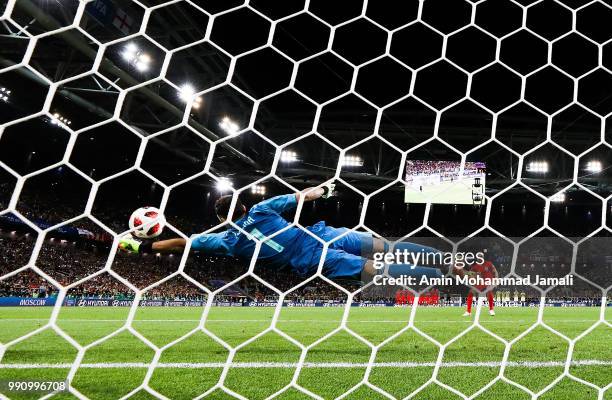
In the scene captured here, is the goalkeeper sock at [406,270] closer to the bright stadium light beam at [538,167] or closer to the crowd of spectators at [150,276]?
the crowd of spectators at [150,276]

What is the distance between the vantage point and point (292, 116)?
8258 mm

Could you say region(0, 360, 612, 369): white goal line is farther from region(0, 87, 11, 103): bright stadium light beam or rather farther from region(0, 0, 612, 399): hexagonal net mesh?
region(0, 87, 11, 103): bright stadium light beam

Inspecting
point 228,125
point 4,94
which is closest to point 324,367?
point 228,125

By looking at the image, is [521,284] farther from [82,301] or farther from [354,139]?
[82,301]

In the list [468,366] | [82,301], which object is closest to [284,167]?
[82,301]

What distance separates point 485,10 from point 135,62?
3.93 meters

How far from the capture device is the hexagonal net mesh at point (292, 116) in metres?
1.44

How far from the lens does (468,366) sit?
6.57 feet

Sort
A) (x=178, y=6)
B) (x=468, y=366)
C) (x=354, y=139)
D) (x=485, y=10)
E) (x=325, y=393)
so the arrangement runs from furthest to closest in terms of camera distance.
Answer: (x=354, y=139) < (x=178, y=6) < (x=485, y=10) < (x=468, y=366) < (x=325, y=393)

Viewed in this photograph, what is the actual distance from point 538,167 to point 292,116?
5.50m

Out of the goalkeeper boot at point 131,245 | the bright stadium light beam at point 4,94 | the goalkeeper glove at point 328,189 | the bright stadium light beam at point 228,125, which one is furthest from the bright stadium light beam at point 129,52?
the goalkeeper glove at point 328,189

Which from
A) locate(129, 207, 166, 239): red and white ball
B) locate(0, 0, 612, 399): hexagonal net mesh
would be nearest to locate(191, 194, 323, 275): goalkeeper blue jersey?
locate(0, 0, 612, 399): hexagonal net mesh

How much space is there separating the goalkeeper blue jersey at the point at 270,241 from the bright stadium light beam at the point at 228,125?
5183 mm

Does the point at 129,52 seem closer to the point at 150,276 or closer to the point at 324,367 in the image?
the point at 324,367
